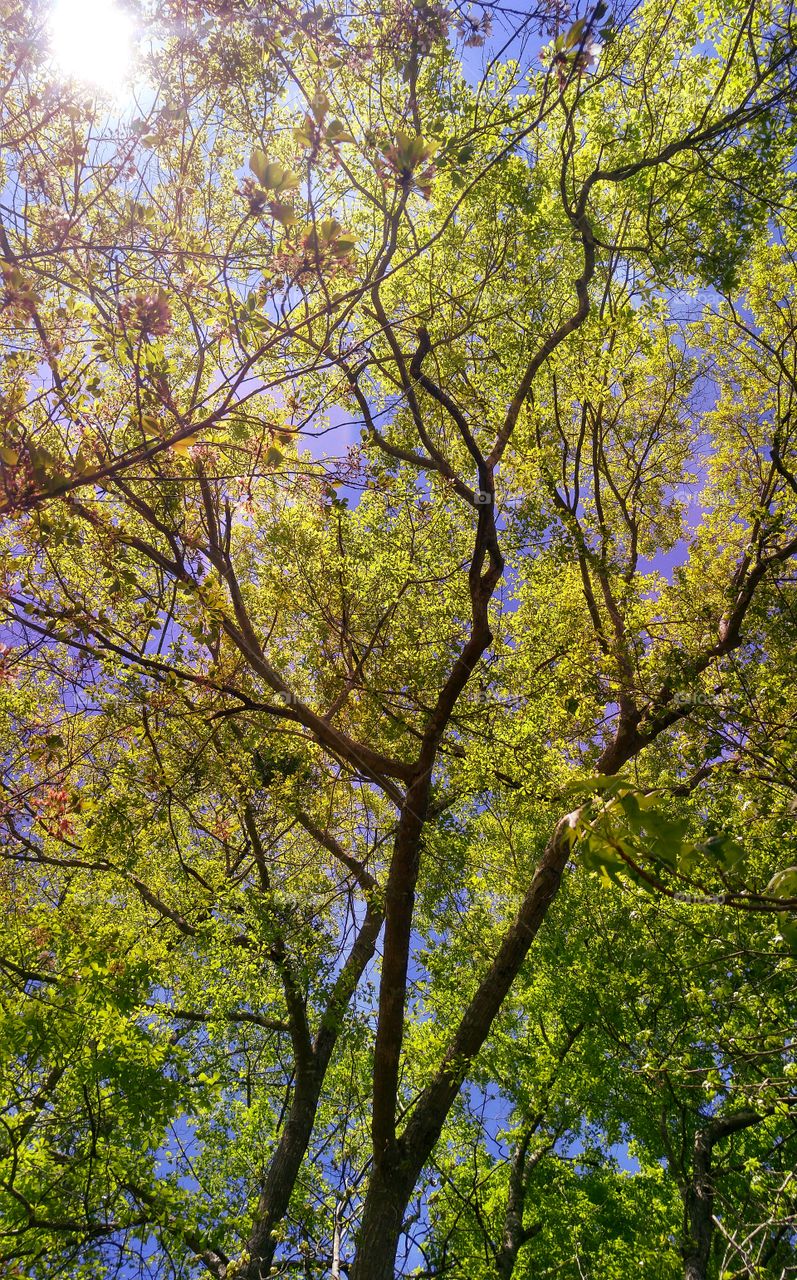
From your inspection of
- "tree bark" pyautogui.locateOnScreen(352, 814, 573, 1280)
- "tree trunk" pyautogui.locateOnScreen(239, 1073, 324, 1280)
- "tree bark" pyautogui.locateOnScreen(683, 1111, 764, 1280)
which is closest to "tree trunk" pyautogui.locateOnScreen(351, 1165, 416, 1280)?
"tree bark" pyautogui.locateOnScreen(352, 814, 573, 1280)

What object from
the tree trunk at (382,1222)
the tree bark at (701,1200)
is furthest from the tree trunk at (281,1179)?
the tree bark at (701,1200)

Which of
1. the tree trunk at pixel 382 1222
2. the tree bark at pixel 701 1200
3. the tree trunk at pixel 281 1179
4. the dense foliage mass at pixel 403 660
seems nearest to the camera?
the dense foliage mass at pixel 403 660

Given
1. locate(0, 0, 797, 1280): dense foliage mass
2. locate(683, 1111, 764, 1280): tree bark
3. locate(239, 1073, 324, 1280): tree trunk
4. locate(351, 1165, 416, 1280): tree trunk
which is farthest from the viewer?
locate(683, 1111, 764, 1280): tree bark

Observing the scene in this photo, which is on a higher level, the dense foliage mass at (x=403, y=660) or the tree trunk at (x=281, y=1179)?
the dense foliage mass at (x=403, y=660)

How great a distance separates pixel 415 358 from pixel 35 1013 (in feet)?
19.0

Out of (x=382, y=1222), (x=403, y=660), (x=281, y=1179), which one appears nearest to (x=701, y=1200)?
(x=281, y=1179)

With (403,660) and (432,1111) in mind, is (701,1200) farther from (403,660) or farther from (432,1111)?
(403,660)

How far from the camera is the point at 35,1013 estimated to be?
17.8ft

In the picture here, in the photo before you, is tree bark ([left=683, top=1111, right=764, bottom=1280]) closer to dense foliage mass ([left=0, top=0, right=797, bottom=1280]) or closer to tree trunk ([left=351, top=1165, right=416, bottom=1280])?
dense foliage mass ([left=0, top=0, right=797, bottom=1280])

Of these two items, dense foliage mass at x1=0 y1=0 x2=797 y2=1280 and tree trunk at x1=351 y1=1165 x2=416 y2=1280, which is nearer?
dense foliage mass at x1=0 y1=0 x2=797 y2=1280

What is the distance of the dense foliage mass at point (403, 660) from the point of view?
12.7 feet

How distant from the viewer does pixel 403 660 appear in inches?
313

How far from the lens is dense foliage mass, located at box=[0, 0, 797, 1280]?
12.7 ft

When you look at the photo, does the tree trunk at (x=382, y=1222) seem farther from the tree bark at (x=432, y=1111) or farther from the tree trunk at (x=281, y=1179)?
the tree trunk at (x=281, y=1179)
